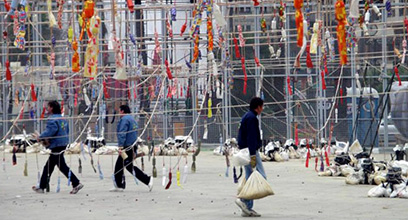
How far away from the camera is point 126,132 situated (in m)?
17.3

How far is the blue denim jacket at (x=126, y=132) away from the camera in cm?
1727

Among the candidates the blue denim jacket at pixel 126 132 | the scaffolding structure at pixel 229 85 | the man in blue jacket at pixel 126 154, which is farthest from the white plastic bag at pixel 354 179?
the scaffolding structure at pixel 229 85

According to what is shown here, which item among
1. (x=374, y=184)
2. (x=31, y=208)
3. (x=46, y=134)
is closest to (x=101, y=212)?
(x=31, y=208)

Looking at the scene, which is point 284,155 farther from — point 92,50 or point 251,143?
point 251,143

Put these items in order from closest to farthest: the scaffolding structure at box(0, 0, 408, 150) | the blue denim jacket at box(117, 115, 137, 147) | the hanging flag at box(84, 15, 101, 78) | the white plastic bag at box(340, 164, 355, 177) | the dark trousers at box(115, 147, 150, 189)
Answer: the hanging flag at box(84, 15, 101, 78) < the dark trousers at box(115, 147, 150, 189) < the blue denim jacket at box(117, 115, 137, 147) < the white plastic bag at box(340, 164, 355, 177) < the scaffolding structure at box(0, 0, 408, 150)

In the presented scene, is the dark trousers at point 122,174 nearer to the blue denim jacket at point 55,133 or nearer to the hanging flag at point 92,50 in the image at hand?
the blue denim jacket at point 55,133

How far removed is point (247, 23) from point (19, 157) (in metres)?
9.44

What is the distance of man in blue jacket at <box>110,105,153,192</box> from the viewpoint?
56.1 ft

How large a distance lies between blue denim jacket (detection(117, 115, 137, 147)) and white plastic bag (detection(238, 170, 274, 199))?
474 cm

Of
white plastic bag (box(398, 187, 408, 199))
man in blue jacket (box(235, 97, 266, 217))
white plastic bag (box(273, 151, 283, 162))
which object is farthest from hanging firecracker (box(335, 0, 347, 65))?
white plastic bag (box(273, 151, 283, 162))

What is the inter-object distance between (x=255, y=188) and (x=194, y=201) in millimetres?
2711

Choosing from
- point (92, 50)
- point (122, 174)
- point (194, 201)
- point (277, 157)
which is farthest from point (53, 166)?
point (277, 157)

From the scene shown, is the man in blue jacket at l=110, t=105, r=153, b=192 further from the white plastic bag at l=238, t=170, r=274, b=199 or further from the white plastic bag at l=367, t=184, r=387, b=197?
the white plastic bag at l=238, t=170, r=274, b=199

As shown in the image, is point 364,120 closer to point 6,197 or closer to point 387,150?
point 387,150
